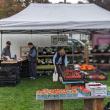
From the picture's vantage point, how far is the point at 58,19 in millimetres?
16578

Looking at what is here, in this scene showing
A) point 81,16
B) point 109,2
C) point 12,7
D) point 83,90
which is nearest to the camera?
point 83,90

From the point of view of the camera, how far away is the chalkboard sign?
2197cm

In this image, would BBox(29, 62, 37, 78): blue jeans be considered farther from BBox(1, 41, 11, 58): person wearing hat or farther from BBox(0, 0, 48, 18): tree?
BBox(0, 0, 48, 18): tree

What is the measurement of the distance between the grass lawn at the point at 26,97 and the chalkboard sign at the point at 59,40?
2573mm

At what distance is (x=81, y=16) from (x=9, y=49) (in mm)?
4906

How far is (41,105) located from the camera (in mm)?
13195

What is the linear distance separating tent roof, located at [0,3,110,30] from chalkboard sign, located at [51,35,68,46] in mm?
2645

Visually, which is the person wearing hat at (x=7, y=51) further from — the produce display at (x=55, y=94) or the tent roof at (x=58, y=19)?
the produce display at (x=55, y=94)

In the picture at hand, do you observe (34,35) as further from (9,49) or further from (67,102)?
(67,102)

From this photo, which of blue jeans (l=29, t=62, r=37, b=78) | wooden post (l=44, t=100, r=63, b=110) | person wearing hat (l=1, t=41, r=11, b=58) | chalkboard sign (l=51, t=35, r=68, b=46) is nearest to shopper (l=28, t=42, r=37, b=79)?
blue jeans (l=29, t=62, r=37, b=78)

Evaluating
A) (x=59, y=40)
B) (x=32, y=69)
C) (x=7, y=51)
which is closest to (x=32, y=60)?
(x=32, y=69)

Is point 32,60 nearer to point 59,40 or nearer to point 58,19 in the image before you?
point 59,40

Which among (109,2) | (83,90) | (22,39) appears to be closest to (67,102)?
(83,90)

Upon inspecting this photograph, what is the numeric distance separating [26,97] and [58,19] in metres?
3.19
